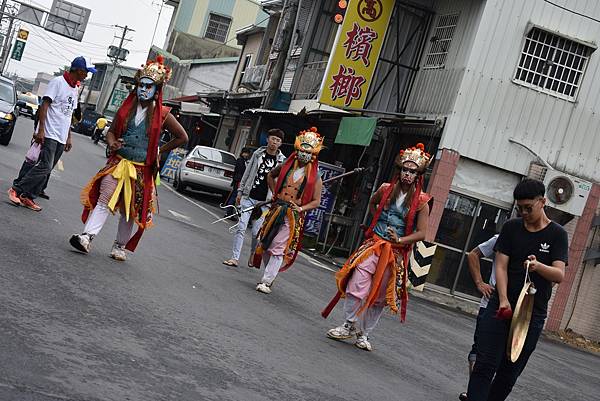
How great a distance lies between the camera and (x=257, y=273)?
14211 millimetres

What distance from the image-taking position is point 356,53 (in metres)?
25.9

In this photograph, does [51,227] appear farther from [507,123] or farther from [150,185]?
[507,123]

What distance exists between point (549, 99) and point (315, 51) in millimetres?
12328

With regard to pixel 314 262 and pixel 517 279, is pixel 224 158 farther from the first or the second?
pixel 517 279

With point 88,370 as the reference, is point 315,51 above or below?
above

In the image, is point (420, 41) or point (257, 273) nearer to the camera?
point (257, 273)

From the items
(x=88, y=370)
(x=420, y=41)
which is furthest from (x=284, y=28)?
(x=88, y=370)

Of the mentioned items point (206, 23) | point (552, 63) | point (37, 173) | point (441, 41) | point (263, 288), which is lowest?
point (263, 288)

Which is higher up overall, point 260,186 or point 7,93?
point 7,93

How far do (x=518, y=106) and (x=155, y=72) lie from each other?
1399cm

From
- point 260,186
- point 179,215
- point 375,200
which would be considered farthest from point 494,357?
point 179,215

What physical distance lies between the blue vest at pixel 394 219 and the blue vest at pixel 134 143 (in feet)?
8.05

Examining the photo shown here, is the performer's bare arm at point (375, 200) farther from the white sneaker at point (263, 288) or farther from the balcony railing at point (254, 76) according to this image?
the balcony railing at point (254, 76)

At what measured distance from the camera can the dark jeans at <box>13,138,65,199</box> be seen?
12945 millimetres
